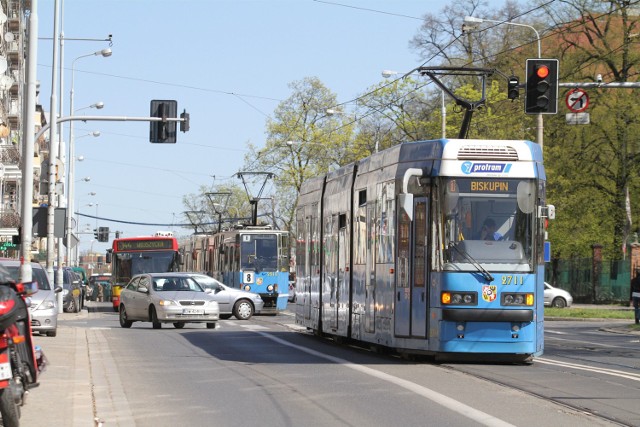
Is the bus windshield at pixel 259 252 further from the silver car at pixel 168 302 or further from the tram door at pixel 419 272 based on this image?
the tram door at pixel 419 272

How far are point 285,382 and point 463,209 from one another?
14.7ft

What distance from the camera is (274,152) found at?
8106 centimetres

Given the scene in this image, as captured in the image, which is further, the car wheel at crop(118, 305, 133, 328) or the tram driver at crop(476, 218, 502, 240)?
the car wheel at crop(118, 305, 133, 328)

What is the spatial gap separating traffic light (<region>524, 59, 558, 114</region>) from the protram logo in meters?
5.48

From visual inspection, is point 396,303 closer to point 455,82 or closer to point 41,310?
point 41,310

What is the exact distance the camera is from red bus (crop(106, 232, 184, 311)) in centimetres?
5378

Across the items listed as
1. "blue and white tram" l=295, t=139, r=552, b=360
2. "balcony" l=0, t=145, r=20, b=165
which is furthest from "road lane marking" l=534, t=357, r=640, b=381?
"balcony" l=0, t=145, r=20, b=165

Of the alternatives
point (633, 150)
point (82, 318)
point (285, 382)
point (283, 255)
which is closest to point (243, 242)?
point (283, 255)

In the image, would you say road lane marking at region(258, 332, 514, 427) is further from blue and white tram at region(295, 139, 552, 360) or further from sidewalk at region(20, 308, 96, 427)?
sidewalk at region(20, 308, 96, 427)

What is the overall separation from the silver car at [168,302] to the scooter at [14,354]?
21.8 metres

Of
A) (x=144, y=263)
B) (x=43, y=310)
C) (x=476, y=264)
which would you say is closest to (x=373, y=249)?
(x=476, y=264)

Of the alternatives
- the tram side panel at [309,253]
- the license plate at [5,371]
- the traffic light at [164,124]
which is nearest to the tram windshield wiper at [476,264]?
the tram side panel at [309,253]

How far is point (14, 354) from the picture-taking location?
10602 millimetres

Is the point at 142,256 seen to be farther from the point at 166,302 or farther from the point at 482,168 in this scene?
the point at 482,168
